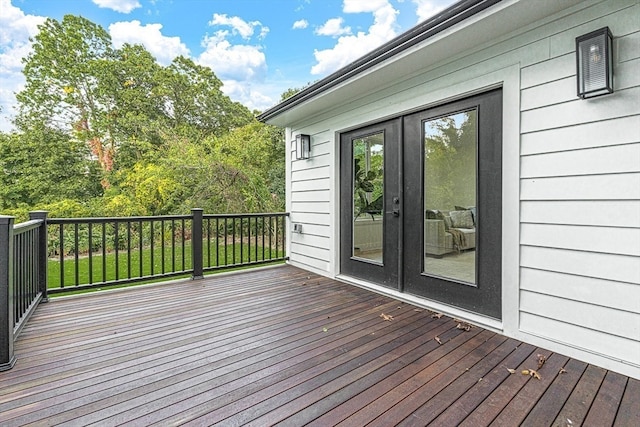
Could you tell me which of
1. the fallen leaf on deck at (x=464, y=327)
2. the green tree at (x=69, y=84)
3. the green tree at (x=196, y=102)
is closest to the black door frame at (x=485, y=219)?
the fallen leaf on deck at (x=464, y=327)

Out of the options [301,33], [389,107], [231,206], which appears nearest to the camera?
[389,107]

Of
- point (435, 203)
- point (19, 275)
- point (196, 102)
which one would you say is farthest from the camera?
point (196, 102)

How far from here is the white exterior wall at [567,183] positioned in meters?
1.85

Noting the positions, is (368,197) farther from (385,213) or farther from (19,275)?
(19,275)

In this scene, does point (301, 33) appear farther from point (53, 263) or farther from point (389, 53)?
point (53, 263)

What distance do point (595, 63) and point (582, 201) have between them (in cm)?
84

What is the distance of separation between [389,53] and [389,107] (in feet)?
2.20

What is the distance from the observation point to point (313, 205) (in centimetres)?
458

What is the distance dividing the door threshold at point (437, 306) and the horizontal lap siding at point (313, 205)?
79 centimetres

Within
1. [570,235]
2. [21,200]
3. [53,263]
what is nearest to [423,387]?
[570,235]

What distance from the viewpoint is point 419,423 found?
1.42 meters

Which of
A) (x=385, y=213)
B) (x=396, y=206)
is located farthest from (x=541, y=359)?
(x=385, y=213)

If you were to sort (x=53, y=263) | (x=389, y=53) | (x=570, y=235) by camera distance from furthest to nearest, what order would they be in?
(x=53, y=263), (x=389, y=53), (x=570, y=235)

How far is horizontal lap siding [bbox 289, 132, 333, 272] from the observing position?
4297mm
